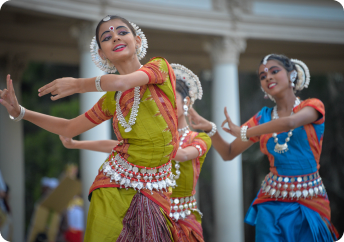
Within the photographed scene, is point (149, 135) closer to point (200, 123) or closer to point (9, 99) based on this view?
point (9, 99)

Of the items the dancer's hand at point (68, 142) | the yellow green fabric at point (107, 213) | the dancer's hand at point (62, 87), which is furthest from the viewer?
the dancer's hand at point (68, 142)

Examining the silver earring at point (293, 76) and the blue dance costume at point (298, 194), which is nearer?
the blue dance costume at point (298, 194)

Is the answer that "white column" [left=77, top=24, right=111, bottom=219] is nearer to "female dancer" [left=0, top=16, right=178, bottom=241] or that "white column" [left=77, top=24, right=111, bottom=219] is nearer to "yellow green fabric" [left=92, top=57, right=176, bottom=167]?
"female dancer" [left=0, top=16, right=178, bottom=241]

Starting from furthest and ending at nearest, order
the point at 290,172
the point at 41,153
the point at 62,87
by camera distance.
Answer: the point at 41,153
the point at 290,172
the point at 62,87

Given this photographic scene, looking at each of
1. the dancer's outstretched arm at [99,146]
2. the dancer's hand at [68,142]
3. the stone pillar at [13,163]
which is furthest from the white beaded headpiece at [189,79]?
A: the stone pillar at [13,163]

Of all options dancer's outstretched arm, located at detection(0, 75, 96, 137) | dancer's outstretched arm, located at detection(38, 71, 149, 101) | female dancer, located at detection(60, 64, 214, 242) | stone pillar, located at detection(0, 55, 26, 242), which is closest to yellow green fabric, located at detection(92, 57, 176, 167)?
dancer's outstretched arm, located at detection(38, 71, 149, 101)

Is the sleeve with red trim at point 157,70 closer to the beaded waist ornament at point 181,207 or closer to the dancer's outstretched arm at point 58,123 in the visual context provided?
the dancer's outstretched arm at point 58,123

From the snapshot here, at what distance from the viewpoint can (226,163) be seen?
7.02 metres

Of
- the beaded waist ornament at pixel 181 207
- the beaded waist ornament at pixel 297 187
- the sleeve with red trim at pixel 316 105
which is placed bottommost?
the beaded waist ornament at pixel 181 207

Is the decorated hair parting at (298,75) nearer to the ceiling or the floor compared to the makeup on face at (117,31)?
nearer to the floor

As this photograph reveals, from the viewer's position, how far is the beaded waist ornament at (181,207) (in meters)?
3.06

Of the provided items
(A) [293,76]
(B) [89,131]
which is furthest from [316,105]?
(B) [89,131]

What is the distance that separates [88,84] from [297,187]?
1.87m

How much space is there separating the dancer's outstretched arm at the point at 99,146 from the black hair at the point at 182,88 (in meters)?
0.50
